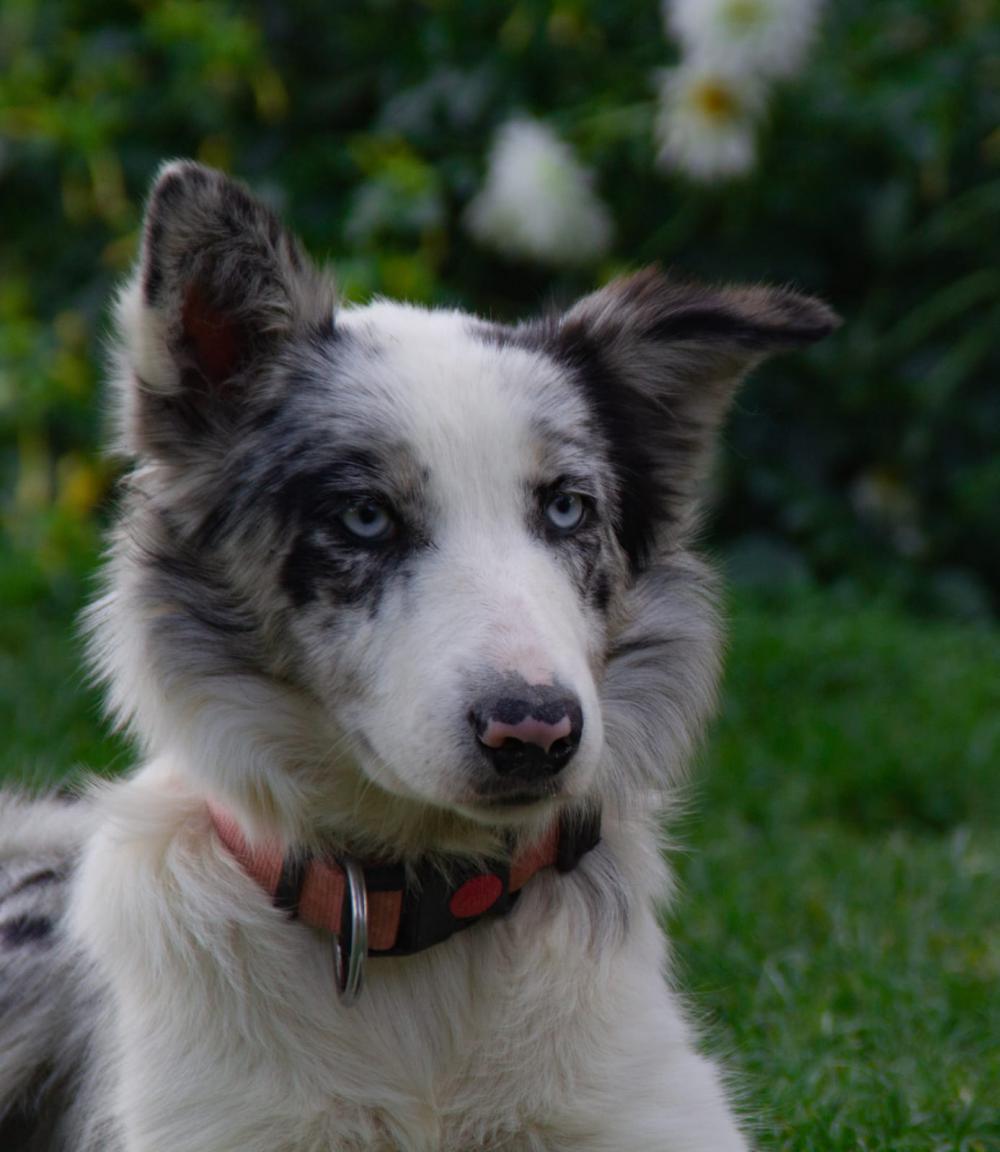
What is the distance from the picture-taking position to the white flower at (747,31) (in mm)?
7145

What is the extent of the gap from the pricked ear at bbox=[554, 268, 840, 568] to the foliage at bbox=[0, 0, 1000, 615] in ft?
14.5

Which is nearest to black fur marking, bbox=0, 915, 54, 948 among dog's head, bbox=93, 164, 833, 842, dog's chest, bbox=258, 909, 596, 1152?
dog's head, bbox=93, 164, 833, 842

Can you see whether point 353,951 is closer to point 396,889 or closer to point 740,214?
point 396,889

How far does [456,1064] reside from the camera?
9.87 ft

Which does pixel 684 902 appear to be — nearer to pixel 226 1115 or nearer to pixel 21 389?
pixel 226 1115

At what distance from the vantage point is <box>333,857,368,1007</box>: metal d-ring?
296 cm

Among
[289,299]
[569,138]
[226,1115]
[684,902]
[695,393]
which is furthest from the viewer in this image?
[569,138]

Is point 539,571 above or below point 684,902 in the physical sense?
above

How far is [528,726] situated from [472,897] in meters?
0.52

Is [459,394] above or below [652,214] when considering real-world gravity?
below

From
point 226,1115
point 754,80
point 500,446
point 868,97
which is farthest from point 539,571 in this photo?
point 868,97

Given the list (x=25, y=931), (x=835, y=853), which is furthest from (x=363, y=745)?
(x=835, y=853)

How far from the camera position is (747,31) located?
7191mm

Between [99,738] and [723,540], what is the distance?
3309 mm
